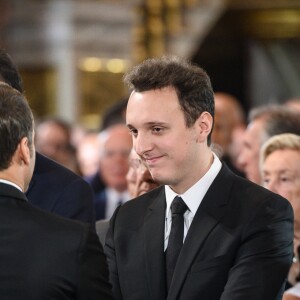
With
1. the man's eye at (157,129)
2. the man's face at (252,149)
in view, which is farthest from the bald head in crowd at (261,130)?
the man's eye at (157,129)

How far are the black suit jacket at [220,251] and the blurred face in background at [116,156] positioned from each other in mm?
3955

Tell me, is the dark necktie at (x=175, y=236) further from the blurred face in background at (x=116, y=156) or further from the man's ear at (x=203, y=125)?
the blurred face in background at (x=116, y=156)

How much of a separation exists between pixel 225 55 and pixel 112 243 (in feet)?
45.8

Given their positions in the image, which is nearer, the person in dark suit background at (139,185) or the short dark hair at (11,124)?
the short dark hair at (11,124)

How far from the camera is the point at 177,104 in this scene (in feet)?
11.2

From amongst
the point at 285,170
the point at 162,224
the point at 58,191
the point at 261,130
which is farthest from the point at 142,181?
the point at 261,130

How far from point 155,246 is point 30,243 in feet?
2.19

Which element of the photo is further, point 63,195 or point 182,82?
point 63,195

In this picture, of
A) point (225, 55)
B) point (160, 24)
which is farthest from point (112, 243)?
point (225, 55)

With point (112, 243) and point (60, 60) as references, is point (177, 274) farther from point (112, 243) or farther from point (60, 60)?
point (60, 60)

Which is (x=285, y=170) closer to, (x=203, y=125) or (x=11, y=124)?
(x=203, y=125)

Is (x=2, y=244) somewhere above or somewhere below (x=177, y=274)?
above

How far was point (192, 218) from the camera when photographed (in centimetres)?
351

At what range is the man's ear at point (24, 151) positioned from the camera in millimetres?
3008
